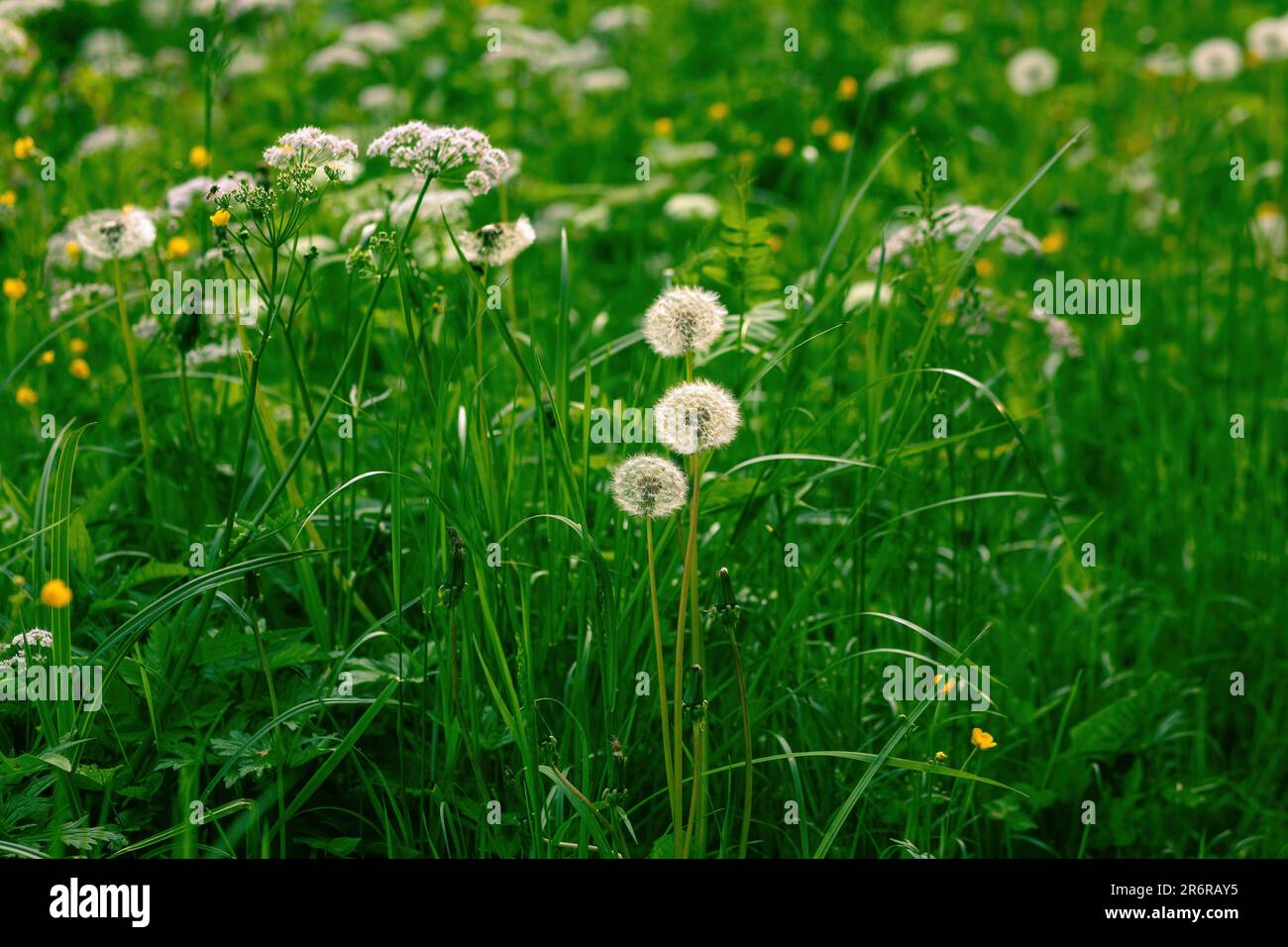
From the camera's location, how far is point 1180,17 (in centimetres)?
666

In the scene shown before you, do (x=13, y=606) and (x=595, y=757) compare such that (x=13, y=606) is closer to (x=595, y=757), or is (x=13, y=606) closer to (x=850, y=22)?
(x=595, y=757)

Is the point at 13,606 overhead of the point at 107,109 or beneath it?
beneath

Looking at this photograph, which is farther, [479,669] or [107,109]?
[107,109]

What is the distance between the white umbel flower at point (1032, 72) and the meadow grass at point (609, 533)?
108cm

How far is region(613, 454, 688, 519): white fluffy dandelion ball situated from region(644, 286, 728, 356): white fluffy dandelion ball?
203 mm

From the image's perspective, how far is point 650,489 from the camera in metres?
1.95

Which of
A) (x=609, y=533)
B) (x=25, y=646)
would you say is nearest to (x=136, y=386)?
(x=25, y=646)

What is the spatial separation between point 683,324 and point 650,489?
29cm

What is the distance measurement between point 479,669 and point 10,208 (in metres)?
2.16

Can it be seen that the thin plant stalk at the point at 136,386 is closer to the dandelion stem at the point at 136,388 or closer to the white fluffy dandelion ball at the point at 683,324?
the dandelion stem at the point at 136,388

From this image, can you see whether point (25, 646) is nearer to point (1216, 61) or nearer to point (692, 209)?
point (692, 209)

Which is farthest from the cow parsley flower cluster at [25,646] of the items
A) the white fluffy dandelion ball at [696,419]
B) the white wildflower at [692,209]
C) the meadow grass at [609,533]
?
the white wildflower at [692,209]

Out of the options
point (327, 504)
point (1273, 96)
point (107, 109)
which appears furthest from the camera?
point (1273, 96)
